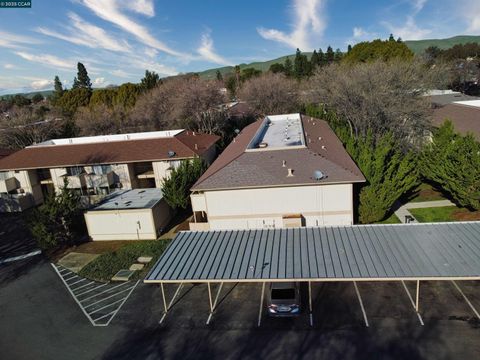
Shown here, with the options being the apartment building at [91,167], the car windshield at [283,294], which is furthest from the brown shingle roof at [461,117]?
the apartment building at [91,167]

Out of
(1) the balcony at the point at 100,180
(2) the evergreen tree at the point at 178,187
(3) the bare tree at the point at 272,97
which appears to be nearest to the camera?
(2) the evergreen tree at the point at 178,187

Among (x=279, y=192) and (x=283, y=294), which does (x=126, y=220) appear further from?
(x=283, y=294)

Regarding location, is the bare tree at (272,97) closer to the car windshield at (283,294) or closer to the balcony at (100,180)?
the balcony at (100,180)

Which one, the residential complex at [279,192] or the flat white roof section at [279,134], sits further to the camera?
the flat white roof section at [279,134]

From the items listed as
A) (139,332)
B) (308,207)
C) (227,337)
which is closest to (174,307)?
(139,332)

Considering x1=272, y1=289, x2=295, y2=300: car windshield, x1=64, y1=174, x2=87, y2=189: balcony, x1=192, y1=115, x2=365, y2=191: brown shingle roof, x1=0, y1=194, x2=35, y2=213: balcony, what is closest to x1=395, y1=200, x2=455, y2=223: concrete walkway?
x1=192, y1=115, x2=365, y2=191: brown shingle roof

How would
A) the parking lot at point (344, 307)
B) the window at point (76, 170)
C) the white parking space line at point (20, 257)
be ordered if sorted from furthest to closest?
1. the window at point (76, 170)
2. the white parking space line at point (20, 257)
3. the parking lot at point (344, 307)
